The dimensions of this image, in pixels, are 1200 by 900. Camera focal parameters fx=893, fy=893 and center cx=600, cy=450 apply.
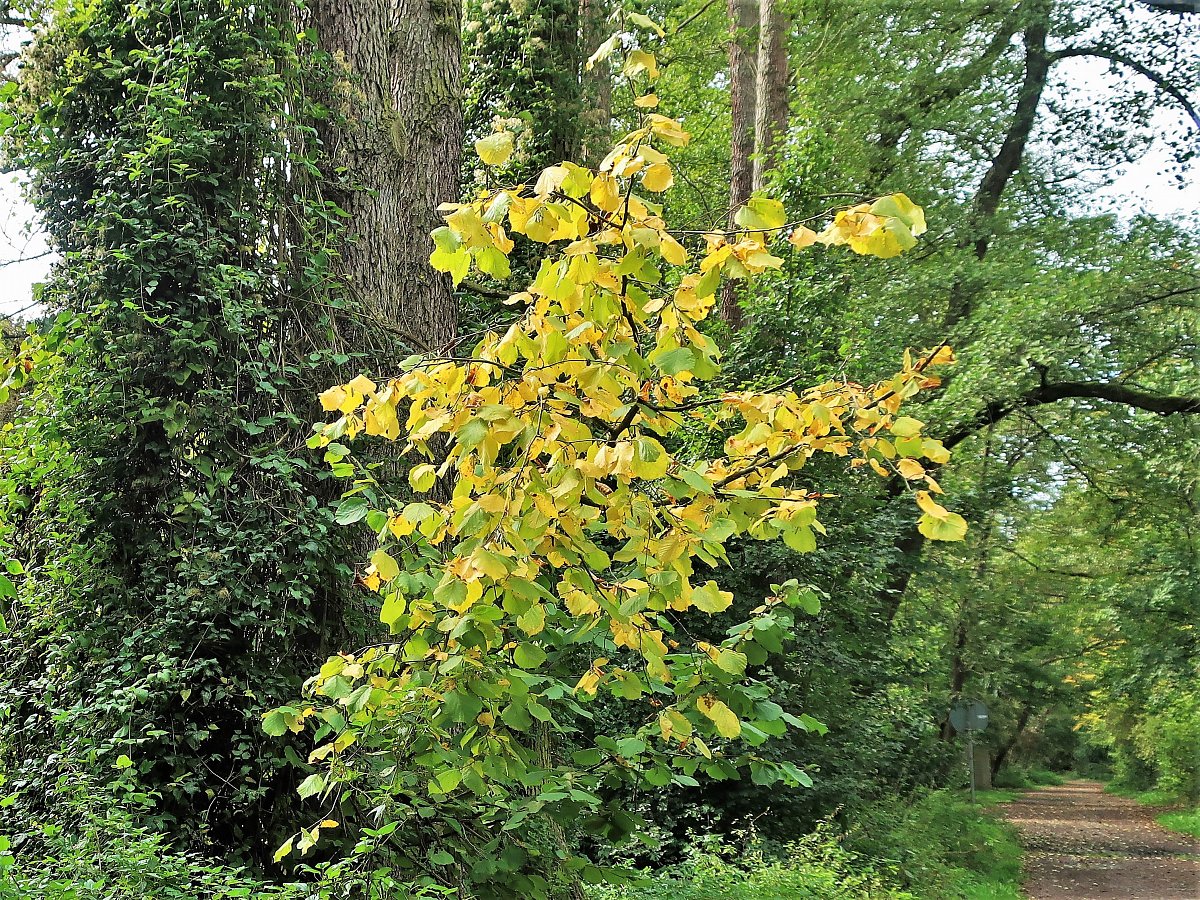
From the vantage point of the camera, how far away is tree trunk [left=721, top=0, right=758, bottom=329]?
8.66 m

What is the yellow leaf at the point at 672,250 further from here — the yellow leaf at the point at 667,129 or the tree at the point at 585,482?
the yellow leaf at the point at 667,129

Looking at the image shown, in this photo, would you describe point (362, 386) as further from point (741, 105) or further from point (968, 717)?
point (968, 717)

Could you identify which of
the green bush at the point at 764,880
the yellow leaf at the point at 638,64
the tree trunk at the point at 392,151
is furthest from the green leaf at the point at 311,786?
the tree trunk at the point at 392,151

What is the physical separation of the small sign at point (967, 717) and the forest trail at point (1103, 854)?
183 cm

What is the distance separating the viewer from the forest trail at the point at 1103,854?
1009 cm

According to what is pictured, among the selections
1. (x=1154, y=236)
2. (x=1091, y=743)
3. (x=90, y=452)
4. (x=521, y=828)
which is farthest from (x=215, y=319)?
(x=1091, y=743)

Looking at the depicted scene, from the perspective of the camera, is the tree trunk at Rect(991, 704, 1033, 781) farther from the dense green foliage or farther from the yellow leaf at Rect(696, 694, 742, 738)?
the yellow leaf at Rect(696, 694, 742, 738)

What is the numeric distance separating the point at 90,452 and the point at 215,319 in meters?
0.81

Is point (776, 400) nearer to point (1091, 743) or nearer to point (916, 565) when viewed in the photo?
point (916, 565)

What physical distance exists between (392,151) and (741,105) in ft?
21.8

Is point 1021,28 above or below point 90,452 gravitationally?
above

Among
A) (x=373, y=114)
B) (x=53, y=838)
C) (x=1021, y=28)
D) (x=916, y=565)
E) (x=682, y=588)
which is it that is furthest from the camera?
(x=1021, y=28)

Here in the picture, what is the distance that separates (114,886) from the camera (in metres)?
2.60

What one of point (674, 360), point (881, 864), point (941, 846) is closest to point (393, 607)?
point (674, 360)
